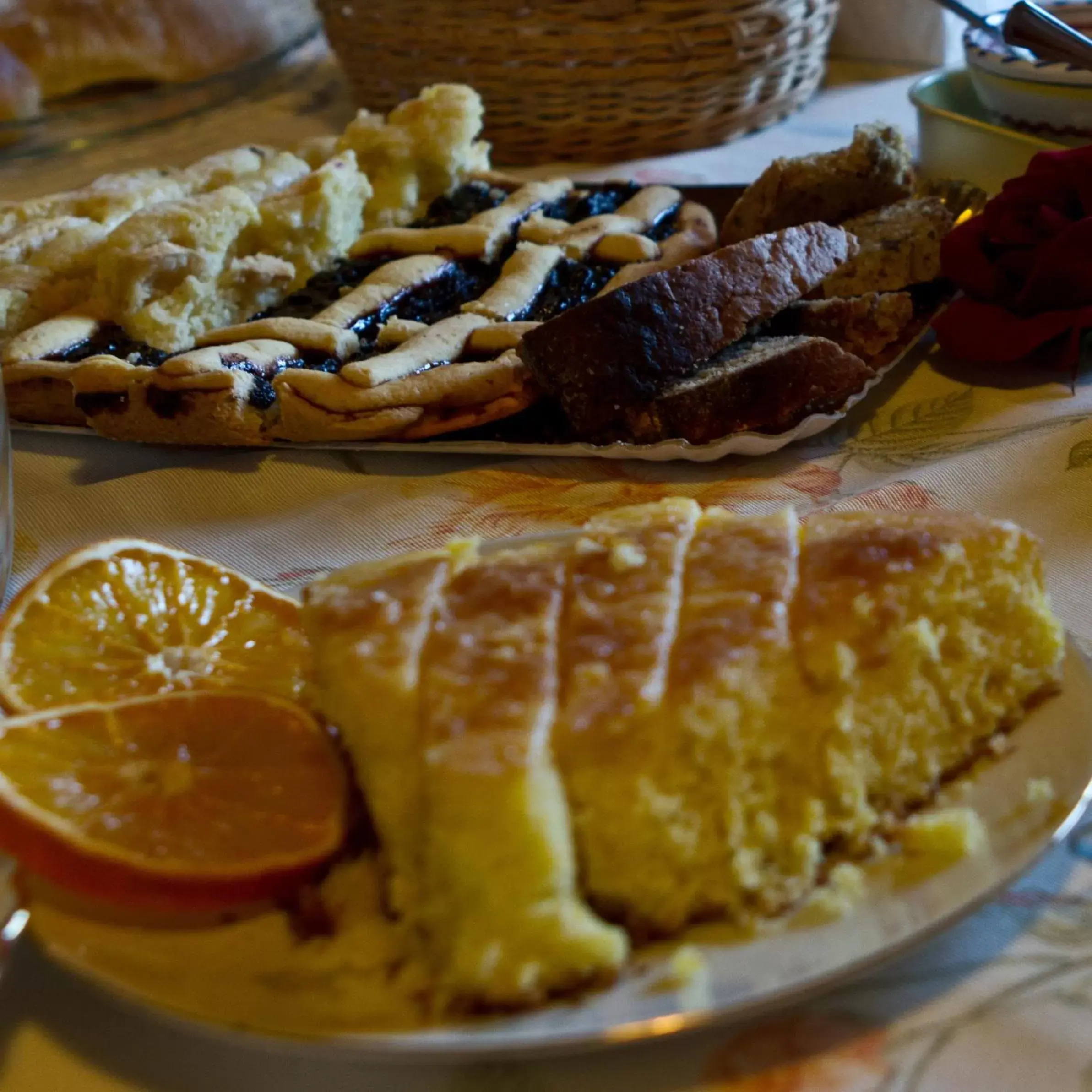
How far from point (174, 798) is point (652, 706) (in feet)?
0.88

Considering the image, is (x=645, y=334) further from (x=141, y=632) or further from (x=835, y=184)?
(x=141, y=632)

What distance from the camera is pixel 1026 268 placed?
1.25 meters

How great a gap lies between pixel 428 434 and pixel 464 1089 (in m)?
0.72

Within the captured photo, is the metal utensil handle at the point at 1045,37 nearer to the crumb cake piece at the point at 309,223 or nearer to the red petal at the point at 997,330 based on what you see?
the red petal at the point at 997,330

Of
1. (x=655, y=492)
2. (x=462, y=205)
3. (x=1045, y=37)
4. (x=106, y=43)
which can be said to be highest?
(x=1045, y=37)

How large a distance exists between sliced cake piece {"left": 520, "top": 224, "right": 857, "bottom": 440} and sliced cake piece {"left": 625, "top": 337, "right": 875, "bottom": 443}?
0.07ft

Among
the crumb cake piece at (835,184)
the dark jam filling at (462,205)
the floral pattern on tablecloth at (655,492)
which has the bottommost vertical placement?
the floral pattern on tablecloth at (655,492)

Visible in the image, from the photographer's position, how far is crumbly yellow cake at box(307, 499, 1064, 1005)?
0.54 m

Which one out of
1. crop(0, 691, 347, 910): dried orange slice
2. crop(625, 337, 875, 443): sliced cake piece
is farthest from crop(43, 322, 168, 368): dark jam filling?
crop(0, 691, 347, 910): dried orange slice

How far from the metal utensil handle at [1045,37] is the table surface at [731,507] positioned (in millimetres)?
543

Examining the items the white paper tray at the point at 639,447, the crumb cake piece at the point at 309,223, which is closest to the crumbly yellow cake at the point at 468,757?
the white paper tray at the point at 639,447

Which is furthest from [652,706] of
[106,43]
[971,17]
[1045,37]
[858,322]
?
[106,43]

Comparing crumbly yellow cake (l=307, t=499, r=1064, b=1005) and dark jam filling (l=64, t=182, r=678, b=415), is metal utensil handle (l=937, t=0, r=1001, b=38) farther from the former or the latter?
crumbly yellow cake (l=307, t=499, r=1064, b=1005)

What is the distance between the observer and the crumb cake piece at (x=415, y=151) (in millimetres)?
1656
